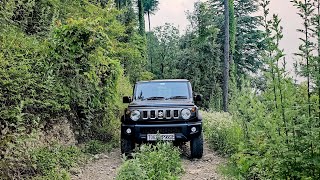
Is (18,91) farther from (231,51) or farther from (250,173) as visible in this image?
(231,51)

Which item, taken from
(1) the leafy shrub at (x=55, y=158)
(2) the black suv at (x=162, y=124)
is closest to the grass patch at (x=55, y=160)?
(1) the leafy shrub at (x=55, y=158)

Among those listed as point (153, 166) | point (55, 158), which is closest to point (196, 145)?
point (153, 166)

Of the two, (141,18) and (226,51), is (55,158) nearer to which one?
(226,51)

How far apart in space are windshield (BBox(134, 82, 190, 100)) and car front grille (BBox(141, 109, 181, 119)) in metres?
0.96

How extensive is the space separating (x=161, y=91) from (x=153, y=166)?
3.37m

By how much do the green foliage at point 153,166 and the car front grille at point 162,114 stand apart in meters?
0.73

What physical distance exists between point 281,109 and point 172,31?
47192 mm

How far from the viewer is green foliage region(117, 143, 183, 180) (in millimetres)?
5438

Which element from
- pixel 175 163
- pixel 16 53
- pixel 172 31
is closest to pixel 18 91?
pixel 16 53

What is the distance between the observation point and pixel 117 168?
7.71 metres

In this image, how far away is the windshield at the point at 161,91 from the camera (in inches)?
366

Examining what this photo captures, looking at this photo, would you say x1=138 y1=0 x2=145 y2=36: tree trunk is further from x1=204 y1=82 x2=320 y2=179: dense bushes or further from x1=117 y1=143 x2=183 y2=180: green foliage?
x1=204 y1=82 x2=320 y2=179: dense bushes

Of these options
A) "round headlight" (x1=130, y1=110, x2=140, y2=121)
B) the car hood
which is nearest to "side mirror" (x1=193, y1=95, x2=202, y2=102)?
the car hood

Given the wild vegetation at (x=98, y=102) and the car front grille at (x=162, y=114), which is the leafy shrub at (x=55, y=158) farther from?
the car front grille at (x=162, y=114)
